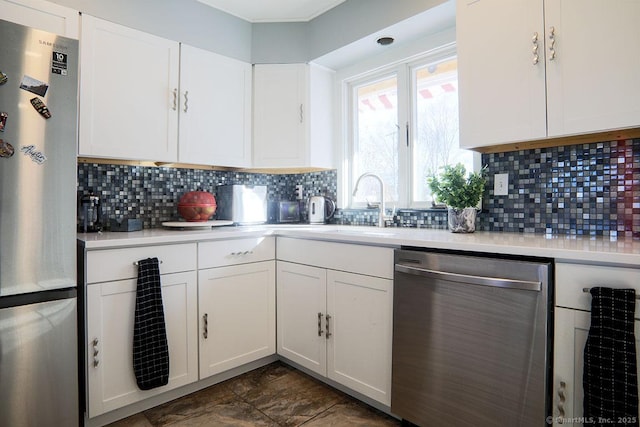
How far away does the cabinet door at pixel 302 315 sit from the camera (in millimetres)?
2012

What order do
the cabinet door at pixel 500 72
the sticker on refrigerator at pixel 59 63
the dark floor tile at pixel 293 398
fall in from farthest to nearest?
the dark floor tile at pixel 293 398 < the cabinet door at pixel 500 72 < the sticker on refrigerator at pixel 59 63

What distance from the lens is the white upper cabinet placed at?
1677 millimetres

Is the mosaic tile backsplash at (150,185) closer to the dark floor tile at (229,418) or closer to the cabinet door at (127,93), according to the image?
the cabinet door at (127,93)

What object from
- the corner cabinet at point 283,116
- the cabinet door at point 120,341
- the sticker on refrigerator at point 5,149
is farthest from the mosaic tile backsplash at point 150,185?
the sticker on refrigerator at point 5,149

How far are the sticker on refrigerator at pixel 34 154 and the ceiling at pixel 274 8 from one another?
62.2 inches

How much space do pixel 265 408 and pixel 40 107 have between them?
1706mm

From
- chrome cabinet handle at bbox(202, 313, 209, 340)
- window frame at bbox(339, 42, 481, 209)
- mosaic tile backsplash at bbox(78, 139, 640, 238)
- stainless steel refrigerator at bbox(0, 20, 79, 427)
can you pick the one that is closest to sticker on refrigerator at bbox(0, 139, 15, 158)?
stainless steel refrigerator at bbox(0, 20, 79, 427)

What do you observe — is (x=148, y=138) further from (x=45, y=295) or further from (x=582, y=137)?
(x=582, y=137)

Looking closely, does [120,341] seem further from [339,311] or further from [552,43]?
[552,43]

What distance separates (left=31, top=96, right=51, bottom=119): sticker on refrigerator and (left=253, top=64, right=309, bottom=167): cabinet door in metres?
1.40

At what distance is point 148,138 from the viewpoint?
7.06 feet

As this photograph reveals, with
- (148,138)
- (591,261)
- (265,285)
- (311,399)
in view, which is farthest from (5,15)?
(591,261)

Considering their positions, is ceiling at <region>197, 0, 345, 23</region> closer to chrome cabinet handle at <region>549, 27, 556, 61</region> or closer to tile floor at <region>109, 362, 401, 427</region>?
chrome cabinet handle at <region>549, 27, 556, 61</region>

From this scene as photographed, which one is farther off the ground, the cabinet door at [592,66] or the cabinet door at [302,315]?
the cabinet door at [592,66]
